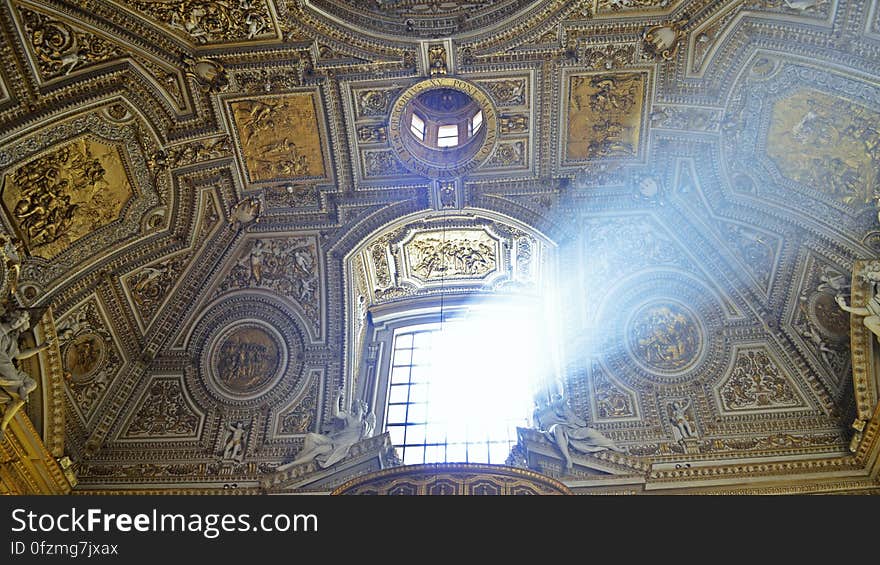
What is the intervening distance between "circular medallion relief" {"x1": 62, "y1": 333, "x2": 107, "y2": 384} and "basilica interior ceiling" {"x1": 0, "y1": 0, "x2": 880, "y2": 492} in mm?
32

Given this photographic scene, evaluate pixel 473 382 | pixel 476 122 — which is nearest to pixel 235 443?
pixel 473 382

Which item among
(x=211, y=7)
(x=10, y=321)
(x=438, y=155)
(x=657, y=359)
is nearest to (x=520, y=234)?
(x=438, y=155)

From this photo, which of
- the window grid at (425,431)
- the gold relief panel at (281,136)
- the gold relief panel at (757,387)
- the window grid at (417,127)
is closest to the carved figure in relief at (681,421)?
the gold relief panel at (757,387)

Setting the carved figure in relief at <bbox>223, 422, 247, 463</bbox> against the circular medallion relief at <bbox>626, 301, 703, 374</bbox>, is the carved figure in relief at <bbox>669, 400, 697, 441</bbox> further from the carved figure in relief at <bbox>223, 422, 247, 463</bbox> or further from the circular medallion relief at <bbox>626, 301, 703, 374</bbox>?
the carved figure in relief at <bbox>223, 422, 247, 463</bbox>

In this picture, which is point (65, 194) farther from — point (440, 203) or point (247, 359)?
point (440, 203)

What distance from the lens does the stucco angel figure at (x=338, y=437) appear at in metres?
13.0

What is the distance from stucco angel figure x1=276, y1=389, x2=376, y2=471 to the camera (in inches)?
510

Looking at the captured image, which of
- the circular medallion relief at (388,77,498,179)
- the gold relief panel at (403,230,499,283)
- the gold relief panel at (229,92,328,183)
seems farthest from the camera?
the gold relief panel at (403,230,499,283)

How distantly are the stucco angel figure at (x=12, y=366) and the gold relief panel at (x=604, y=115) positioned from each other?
10.0 m

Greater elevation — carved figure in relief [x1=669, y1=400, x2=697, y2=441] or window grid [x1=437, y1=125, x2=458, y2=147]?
window grid [x1=437, y1=125, x2=458, y2=147]

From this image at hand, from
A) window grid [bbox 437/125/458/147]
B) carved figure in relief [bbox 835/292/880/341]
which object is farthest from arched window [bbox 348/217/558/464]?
carved figure in relief [bbox 835/292/880/341]

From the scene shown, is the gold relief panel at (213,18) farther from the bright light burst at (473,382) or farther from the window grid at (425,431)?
the window grid at (425,431)

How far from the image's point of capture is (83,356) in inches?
537

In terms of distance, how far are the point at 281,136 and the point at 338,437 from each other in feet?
18.9
